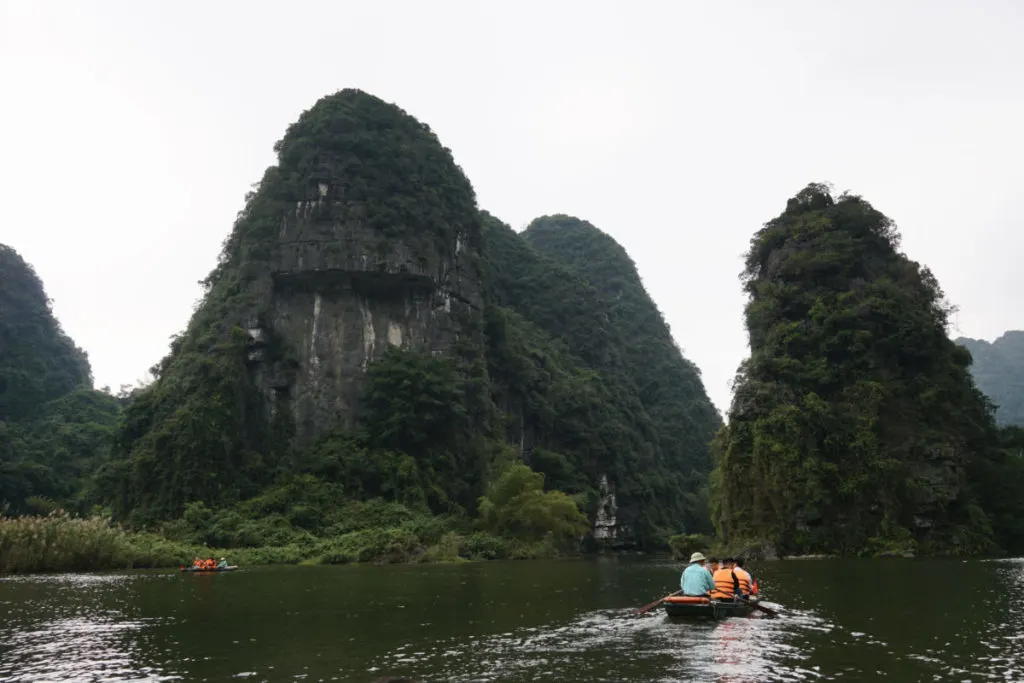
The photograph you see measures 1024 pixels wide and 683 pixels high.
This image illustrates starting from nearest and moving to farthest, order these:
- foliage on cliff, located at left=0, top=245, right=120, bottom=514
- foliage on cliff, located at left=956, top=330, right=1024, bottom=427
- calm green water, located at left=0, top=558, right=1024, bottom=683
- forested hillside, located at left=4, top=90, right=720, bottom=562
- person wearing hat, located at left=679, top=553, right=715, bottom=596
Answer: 1. calm green water, located at left=0, top=558, right=1024, bottom=683
2. person wearing hat, located at left=679, top=553, right=715, bottom=596
3. forested hillside, located at left=4, top=90, right=720, bottom=562
4. foliage on cliff, located at left=0, top=245, right=120, bottom=514
5. foliage on cliff, located at left=956, top=330, right=1024, bottom=427

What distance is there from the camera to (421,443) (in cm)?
5378

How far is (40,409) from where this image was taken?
229 ft

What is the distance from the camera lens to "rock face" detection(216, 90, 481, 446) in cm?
5391

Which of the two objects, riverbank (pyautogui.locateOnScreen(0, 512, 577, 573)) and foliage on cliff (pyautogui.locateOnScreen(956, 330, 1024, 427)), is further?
foliage on cliff (pyautogui.locateOnScreen(956, 330, 1024, 427))

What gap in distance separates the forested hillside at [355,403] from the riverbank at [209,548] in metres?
0.23

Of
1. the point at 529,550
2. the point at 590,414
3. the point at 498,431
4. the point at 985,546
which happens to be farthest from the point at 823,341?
the point at 590,414

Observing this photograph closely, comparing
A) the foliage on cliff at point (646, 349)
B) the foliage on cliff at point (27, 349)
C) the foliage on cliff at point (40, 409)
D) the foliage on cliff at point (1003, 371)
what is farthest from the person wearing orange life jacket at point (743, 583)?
the foliage on cliff at point (1003, 371)

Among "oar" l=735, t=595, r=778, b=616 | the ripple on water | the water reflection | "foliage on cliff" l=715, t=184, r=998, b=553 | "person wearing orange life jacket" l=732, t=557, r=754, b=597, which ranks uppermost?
"foliage on cliff" l=715, t=184, r=998, b=553

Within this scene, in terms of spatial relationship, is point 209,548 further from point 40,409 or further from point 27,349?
Answer: point 27,349

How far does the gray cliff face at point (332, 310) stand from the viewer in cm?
5362

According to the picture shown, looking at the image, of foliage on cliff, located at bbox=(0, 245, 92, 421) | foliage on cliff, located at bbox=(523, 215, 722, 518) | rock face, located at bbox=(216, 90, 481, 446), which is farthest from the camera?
foliage on cliff, located at bbox=(523, 215, 722, 518)

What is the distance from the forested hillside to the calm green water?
21.4 meters

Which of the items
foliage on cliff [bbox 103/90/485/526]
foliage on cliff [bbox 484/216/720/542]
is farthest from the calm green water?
foliage on cliff [bbox 484/216/720/542]

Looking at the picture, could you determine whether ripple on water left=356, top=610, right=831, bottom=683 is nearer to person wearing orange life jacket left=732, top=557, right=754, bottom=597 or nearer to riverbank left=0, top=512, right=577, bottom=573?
person wearing orange life jacket left=732, top=557, right=754, bottom=597
